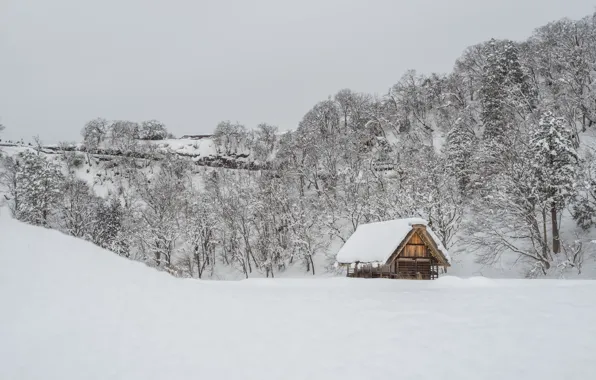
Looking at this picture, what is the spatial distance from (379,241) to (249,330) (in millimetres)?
19829

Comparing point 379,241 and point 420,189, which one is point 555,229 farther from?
point 379,241

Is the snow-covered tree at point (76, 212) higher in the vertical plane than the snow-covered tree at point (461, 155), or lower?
lower

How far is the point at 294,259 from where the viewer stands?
46.3 meters

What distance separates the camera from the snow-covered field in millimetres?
6781

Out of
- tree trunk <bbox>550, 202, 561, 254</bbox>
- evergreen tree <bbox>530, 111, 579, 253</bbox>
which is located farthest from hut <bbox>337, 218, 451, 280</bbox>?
tree trunk <bbox>550, 202, 561, 254</bbox>

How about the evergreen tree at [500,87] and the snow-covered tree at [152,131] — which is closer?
the evergreen tree at [500,87]

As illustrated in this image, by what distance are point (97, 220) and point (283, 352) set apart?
4395cm

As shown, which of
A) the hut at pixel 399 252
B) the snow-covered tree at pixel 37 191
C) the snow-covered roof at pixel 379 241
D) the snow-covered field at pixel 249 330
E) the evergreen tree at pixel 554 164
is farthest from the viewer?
the snow-covered tree at pixel 37 191

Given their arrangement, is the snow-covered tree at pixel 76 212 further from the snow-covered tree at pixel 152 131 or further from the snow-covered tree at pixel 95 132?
the snow-covered tree at pixel 152 131

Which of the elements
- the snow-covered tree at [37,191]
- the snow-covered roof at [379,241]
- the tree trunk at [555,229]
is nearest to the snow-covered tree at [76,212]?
the snow-covered tree at [37,191]

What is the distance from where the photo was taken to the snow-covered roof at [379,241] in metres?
25.5

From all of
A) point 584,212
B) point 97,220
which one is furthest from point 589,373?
point 97,220

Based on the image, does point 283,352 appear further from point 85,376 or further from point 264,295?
point 264,295

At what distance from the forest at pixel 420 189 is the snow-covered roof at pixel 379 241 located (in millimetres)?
7465
